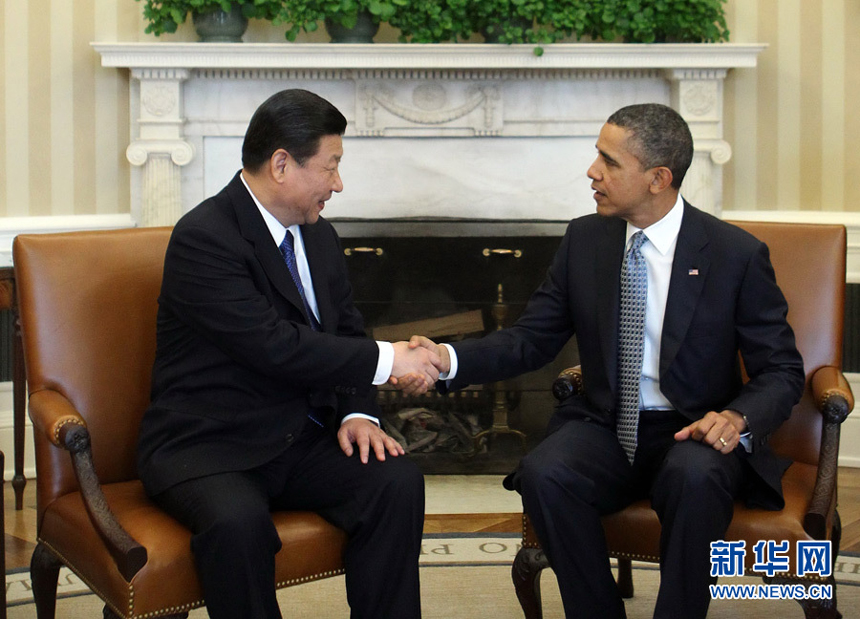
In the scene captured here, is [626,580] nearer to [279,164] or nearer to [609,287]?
[609,287]

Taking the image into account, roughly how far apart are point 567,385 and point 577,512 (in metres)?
0.45

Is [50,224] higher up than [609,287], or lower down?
higher up

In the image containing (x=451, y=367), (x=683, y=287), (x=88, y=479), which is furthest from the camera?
(x=451, y=367)

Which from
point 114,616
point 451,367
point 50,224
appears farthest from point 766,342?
point 50,224

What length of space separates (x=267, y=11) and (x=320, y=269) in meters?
1.80

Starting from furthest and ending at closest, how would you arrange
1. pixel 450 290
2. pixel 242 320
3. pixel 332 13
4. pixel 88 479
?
pixel 450 290, pixel 332 13, pixel 242 320, pixel 88 479

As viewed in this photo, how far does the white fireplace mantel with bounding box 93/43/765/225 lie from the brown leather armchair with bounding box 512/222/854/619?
143cm

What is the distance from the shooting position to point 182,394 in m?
2.14

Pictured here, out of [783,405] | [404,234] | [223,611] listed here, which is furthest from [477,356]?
[404,234]

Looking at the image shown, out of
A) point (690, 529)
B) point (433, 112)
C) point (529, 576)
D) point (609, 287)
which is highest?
point (433, 112)

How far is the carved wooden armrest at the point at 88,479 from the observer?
1.84 m

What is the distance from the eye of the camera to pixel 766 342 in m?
2.25

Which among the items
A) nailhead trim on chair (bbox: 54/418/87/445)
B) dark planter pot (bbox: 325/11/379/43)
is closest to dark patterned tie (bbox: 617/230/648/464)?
A: nailhead trim on chair (bbox: 54/418/87/445)

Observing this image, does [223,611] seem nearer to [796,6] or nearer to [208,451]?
[208,451]
